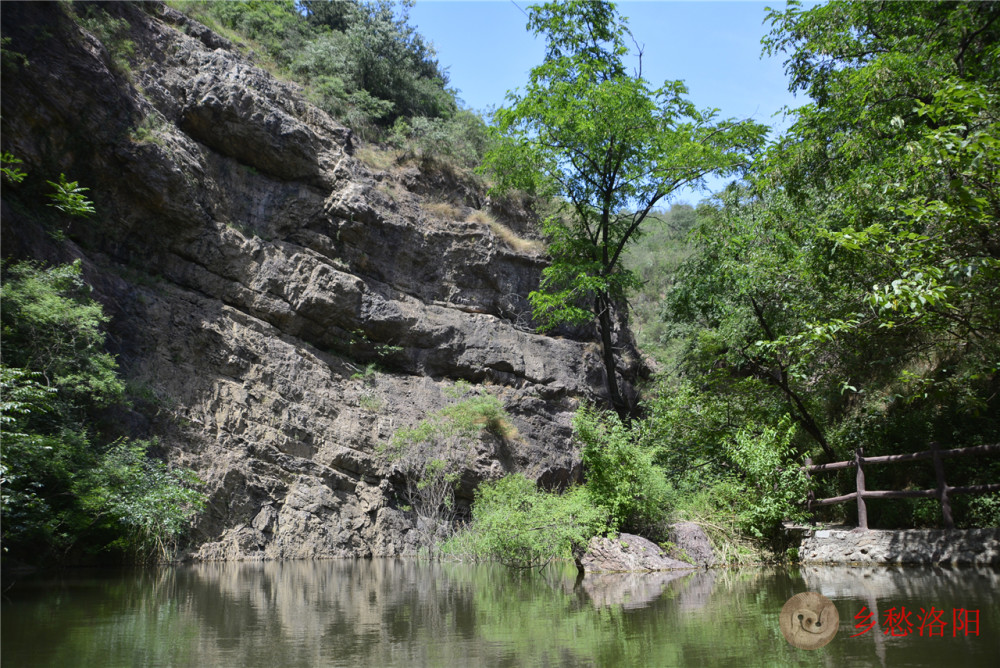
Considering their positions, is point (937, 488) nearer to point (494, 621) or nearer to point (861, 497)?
point (861, 497)

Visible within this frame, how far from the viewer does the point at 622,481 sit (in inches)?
395

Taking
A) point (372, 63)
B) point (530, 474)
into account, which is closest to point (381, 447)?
point (530, 474)

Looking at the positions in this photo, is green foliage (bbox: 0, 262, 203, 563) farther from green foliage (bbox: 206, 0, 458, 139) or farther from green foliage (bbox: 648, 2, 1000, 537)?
green foliage (bbox: 206, 0, 458, 139)

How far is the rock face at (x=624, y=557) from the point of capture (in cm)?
948

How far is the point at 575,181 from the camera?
1623 centimetres

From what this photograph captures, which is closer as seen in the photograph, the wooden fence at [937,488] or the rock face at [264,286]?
the wooden fence at [937,488]

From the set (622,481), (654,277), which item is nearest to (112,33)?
(622,481)

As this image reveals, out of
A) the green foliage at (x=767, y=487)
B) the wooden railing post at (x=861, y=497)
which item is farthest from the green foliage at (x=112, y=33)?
the wooden railing post at (x=861, y=497)

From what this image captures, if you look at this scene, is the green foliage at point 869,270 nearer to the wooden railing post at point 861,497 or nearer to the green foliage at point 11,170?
the wooden railing post at point 861,497

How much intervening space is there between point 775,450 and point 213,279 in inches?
622

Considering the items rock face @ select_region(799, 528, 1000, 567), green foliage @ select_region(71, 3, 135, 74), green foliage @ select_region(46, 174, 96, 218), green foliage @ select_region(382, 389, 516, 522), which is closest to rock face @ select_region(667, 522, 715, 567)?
rock face @ select_region(799, 528, 1000, 567)

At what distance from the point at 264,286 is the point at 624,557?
1396 centimetres

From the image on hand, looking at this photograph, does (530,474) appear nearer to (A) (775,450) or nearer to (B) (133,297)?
(A) (775,450)

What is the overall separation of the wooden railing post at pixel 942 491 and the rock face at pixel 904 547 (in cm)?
28
